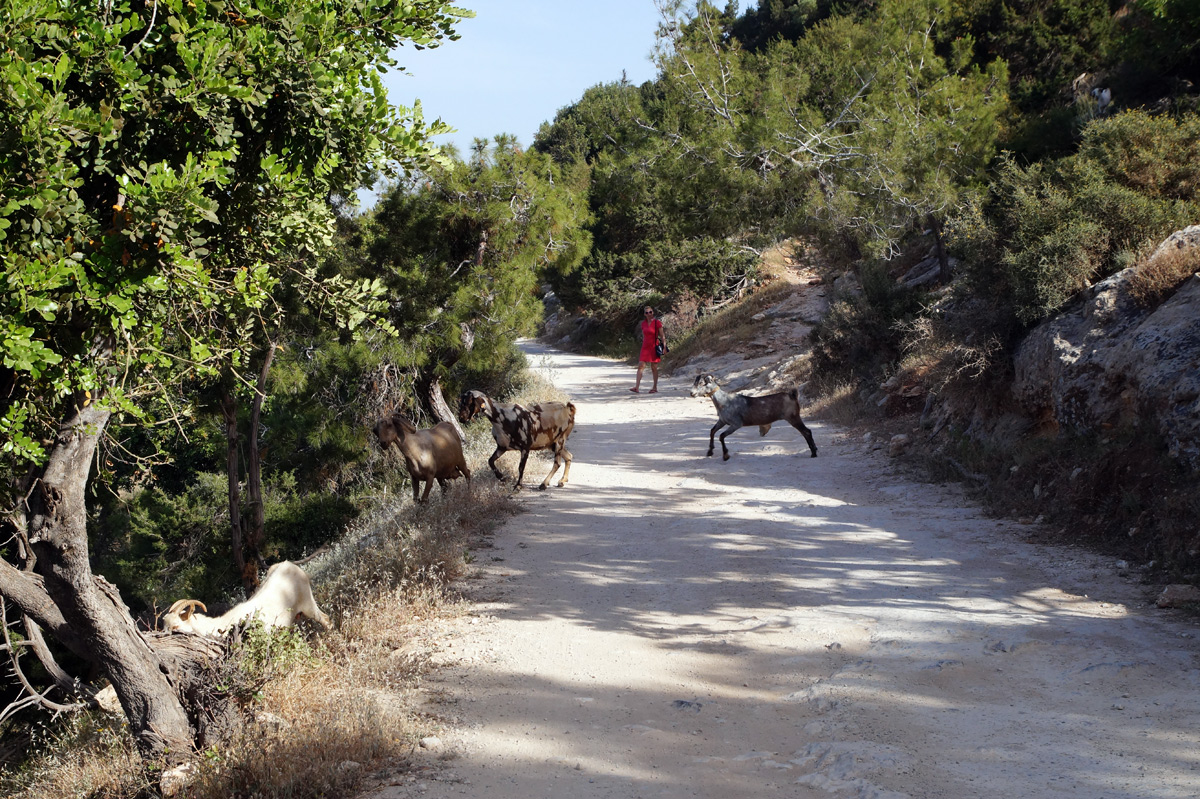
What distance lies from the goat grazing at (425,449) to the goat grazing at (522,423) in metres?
0.39

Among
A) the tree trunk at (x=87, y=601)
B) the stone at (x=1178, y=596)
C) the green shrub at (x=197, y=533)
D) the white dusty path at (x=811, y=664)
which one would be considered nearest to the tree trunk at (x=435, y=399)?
the green shrub at (x=197, y=533)

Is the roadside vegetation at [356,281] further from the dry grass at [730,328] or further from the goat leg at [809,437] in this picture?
the goat leg at [809,437]

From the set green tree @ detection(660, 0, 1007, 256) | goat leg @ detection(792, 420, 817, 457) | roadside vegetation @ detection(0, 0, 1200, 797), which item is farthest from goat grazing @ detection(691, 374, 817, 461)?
green tree @ detection(660, 0, 1007, 256)

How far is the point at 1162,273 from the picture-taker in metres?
8.97

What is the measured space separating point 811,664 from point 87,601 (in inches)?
175

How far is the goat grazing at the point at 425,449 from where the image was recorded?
406 inches

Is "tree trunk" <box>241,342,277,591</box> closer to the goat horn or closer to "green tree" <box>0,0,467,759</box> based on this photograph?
the goat horn

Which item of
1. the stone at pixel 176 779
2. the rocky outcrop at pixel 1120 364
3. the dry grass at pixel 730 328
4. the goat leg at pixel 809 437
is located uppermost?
the dry grass at pixel 730 328

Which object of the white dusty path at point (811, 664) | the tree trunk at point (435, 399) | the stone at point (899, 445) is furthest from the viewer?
the tree trunk at point (435, 399)

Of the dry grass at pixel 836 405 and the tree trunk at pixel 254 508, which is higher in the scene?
the dry grass at pixel 836 405

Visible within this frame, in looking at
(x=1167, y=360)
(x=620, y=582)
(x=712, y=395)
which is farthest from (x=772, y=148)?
(x=620, y=582)

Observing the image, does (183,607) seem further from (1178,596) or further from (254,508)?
(254,508)

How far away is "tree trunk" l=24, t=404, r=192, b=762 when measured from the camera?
177 inches

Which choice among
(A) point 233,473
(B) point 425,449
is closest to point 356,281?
(B) point 425,449
